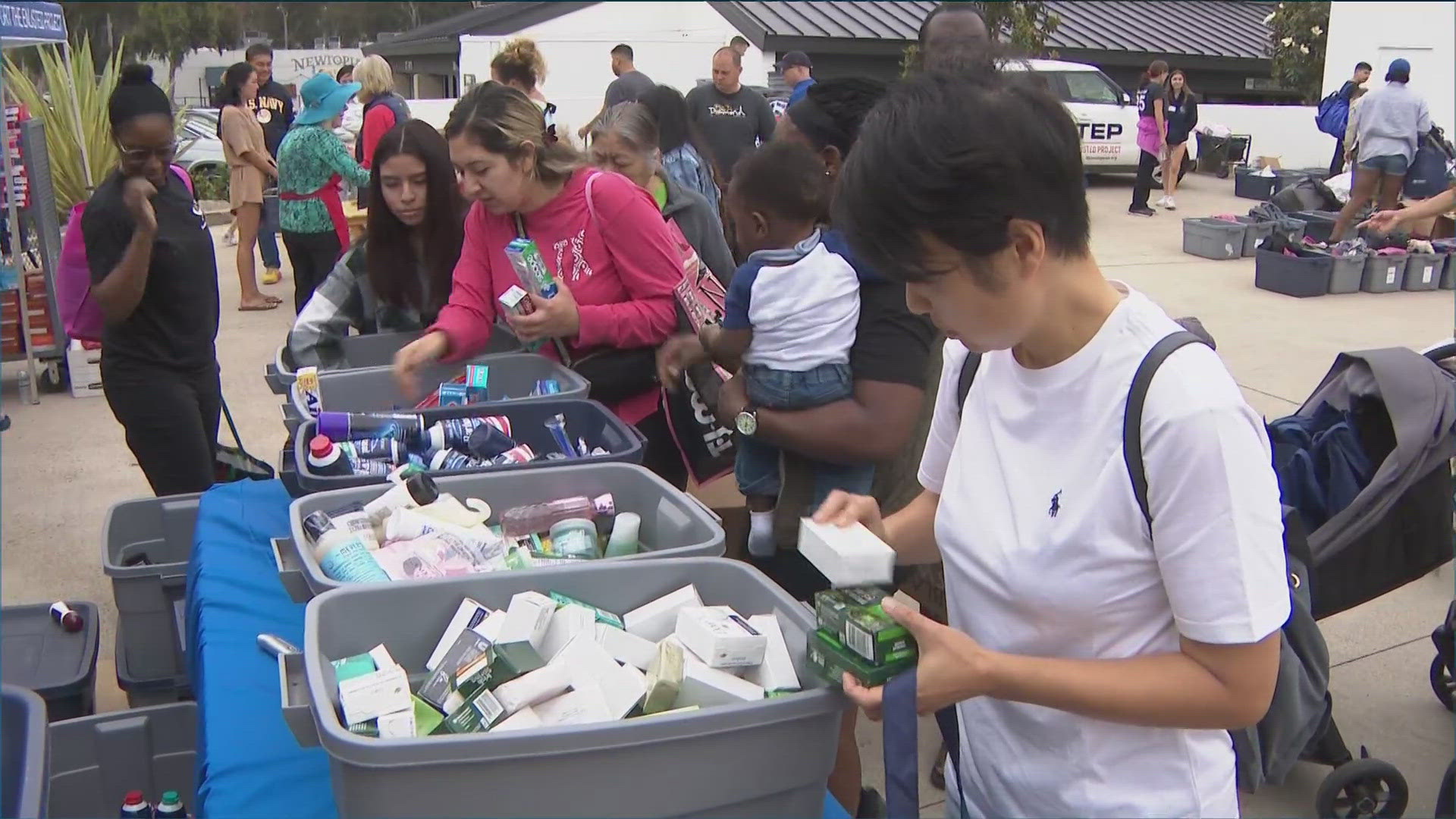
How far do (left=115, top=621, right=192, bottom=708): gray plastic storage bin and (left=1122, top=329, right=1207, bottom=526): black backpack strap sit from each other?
95.7 inches

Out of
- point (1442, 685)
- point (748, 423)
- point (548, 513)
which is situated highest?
point (748, 423)

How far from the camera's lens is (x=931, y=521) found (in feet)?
4.97

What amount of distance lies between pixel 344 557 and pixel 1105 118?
15.2 m

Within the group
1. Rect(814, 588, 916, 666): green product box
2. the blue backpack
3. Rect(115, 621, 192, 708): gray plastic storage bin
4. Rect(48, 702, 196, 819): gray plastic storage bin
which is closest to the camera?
Rect(814, 588, 916, 666): green product box

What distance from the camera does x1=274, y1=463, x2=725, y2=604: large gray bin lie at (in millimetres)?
1838

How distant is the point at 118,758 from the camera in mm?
2350

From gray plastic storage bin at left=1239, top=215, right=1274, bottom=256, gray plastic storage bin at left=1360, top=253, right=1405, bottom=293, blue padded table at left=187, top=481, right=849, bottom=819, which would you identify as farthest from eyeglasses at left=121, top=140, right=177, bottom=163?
gray plastic storage bin at left=1239, top=215, right=1274, bottom=256

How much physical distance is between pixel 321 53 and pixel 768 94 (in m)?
6.08

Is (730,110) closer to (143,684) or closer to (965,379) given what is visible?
(143,684)

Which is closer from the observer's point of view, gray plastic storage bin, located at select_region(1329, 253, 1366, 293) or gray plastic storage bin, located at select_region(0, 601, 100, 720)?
gray plastic storage bin, located at select_region(0, 601, 100, 720)

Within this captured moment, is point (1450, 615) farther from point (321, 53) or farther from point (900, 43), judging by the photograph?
point (900, 43)

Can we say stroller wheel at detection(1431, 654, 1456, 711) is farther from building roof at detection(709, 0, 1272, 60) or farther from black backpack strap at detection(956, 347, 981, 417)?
building roof at detection(709, 0, 1272, 60)

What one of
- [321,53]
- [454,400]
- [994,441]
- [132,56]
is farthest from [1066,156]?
[321,53]

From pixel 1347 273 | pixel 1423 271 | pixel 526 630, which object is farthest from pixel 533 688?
pixel 1423 271
